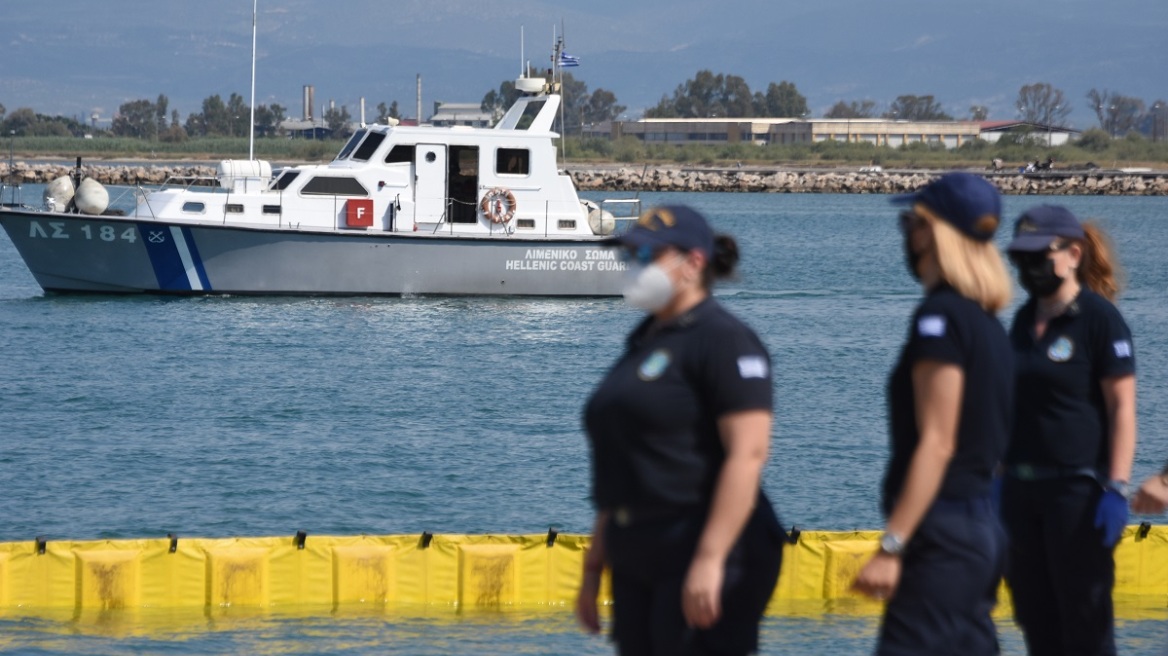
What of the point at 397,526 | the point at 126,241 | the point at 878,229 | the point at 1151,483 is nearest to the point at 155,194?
the point at 126,241

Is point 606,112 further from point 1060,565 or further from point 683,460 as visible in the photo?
point 683,460

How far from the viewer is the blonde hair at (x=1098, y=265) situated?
5012 millimetres

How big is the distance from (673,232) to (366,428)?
1158cm

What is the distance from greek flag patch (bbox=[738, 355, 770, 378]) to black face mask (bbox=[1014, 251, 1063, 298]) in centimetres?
152

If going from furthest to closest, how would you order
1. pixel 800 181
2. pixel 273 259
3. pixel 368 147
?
pixel 800 181, pixel 273 259, pixel 368 147

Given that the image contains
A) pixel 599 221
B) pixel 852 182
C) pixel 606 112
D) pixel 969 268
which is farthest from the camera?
pixel 606 112

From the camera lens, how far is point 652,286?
380 cm

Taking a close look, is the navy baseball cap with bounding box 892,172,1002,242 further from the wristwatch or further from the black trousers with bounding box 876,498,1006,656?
the wristwatch

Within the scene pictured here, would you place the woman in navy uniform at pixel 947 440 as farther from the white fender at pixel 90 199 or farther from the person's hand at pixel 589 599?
the white fender at pixel 90 199

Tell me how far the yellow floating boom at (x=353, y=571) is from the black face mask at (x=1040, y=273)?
3.21 meters

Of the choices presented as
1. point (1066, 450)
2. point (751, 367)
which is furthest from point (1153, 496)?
point (751, 367)

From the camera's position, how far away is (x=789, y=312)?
26.1 metres

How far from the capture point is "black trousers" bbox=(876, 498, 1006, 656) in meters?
3.98

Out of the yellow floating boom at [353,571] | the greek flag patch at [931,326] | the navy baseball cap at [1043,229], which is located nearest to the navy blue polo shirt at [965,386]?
the greek flag patch at [931,326]
